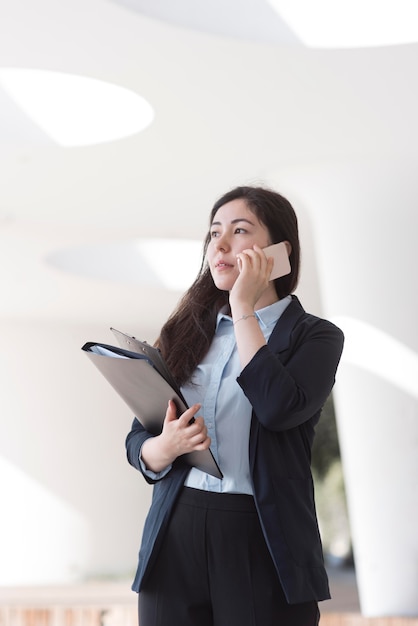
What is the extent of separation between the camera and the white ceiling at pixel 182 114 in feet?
12.3

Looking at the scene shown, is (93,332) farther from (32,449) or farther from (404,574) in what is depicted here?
(404,574)

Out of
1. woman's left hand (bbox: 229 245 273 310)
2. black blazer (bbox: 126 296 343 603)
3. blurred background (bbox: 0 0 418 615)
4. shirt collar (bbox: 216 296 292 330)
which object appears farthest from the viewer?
blurred background (bbox: 0 0 418 615)

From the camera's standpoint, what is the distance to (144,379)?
1421 mm

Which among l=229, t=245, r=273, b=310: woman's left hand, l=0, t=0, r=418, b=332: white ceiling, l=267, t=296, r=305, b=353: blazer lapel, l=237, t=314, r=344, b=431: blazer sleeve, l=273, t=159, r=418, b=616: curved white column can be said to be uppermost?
l=0, t=0, r=418, b=332: white ceiling

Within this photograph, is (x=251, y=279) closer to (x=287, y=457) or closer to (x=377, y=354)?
(x=287, y=457)

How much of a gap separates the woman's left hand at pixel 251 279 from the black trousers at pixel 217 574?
13.6 inches

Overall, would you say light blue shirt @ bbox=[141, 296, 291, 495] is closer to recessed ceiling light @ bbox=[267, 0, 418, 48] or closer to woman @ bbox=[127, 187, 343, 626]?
woman @ bbox=[127, 187, 343, 626]

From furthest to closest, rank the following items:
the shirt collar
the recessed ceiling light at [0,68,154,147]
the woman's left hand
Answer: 1. the recessed ceiling light at [0,68,154,147]
2. the shirt collar
3. the woman's left hand

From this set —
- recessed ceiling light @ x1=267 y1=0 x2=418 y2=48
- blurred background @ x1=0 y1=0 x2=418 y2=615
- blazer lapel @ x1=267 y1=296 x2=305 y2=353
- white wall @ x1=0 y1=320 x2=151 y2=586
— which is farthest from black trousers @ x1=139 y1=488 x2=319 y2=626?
white wall @ x1=0 y1=320 x2=151 y2=586

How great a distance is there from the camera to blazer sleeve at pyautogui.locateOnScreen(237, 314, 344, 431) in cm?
137

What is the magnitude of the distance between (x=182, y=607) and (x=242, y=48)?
303cm

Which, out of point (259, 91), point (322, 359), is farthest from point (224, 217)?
point (259, 91)

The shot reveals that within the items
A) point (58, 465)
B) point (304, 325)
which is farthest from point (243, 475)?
point (58, 465)

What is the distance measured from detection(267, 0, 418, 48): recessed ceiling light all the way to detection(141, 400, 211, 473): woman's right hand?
116 inches
